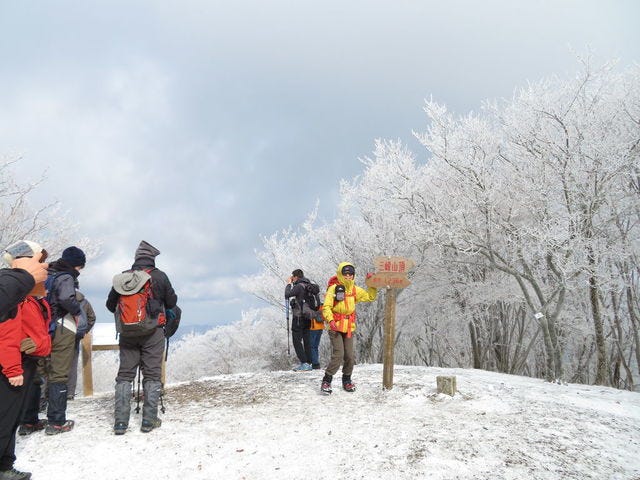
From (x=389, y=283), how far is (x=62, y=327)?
172 inches

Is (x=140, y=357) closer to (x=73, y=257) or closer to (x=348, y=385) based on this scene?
(x=73, y=257)

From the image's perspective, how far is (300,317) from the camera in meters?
8.39

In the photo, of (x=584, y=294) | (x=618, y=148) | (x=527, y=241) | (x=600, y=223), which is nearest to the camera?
(x=618, y=148)

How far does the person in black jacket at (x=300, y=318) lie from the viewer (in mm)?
8367

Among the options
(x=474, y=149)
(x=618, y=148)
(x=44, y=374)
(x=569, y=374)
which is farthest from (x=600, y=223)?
(x=44, y=374)

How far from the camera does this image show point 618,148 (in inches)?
384

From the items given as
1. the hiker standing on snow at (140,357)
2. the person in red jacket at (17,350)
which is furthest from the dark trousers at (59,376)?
the person in red jacket at (17,350)

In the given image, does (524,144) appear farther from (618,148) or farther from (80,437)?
(80,437)

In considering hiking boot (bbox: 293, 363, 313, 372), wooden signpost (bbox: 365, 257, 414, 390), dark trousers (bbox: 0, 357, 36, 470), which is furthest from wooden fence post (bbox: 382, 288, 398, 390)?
dark trousers (bbox: 0, 357, 36, 470)

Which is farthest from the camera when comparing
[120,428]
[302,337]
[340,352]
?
[302,337]

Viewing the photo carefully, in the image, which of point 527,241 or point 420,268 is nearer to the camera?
point 527,241

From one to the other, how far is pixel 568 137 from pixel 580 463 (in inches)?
317

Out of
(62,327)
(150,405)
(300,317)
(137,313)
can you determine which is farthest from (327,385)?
(62,327)

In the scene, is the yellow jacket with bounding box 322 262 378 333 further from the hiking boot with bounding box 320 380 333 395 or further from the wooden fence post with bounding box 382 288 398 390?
the hiking boot with bounding box 320 380 333 395
